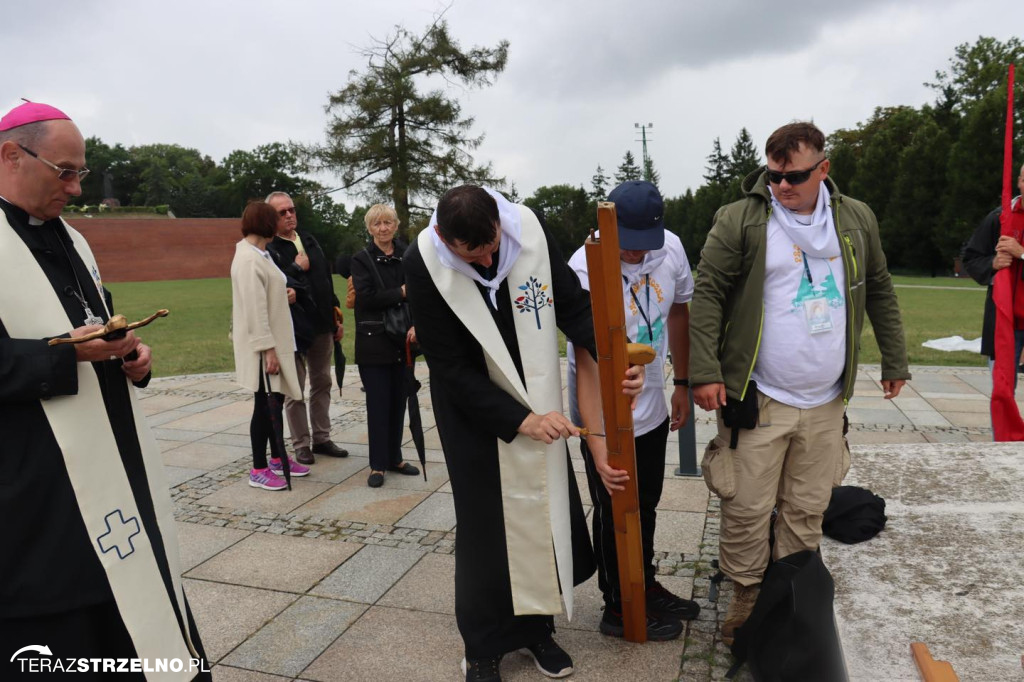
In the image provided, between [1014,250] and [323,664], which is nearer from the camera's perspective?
[323,664]

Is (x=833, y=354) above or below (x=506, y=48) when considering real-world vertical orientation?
below

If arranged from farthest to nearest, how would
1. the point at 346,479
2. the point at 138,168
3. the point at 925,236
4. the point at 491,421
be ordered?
1. the point at 138,168
2. the point at 925,236
3. the point at 346,479
4. the point at 491,421

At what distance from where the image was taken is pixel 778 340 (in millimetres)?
2900

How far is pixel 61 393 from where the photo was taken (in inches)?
80.7

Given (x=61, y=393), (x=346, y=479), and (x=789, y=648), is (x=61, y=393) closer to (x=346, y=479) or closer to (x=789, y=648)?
(x=789, y=648)

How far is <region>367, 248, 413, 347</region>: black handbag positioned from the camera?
520cm

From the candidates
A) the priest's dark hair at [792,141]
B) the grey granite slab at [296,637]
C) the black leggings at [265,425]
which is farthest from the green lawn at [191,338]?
the priest's dark hair at [792,141]

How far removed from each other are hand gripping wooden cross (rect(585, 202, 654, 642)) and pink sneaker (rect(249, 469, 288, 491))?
3.02 m

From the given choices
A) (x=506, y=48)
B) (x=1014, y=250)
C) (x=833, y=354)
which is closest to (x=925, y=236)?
(x=506, y=48)

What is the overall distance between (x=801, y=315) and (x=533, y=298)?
1030mm

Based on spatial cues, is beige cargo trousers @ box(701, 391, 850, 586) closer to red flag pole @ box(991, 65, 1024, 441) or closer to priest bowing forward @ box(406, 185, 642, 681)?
priest bowing forward @ box(406, 185, 642, 681)

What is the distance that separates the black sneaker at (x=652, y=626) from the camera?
3115 millimetres

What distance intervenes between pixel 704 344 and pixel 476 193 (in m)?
1.10

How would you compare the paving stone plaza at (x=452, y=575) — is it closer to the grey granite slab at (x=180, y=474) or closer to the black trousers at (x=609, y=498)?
the grey granite slab at (x=180, y=474)
